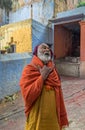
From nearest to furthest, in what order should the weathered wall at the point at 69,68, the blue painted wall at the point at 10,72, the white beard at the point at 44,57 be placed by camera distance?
the white beard at the point at 44,57 < the blue painted wall at the point at 10,72 < the weathered wall at the point at 69,68

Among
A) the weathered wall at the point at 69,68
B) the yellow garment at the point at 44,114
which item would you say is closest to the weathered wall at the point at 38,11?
the weathered wall at the point at 69,68

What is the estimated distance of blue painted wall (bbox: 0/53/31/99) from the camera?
28.5 ft

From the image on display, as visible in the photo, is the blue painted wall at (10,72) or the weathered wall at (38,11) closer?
the blue painted wall at (10,72)

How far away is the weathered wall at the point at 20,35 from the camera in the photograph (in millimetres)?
12031

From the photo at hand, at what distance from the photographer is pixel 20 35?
1278 cm

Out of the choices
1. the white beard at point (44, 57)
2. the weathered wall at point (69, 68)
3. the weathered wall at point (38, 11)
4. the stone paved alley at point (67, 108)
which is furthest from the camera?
the weathered wall at point (38, 11)

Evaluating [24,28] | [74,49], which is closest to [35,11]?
[74,49]

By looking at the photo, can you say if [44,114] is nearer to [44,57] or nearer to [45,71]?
[45,71]

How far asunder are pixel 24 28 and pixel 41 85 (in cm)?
964

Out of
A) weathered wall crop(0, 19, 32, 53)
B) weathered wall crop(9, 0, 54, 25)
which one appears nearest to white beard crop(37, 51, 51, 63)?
weathered wall crop(0, 19, 32, 53)

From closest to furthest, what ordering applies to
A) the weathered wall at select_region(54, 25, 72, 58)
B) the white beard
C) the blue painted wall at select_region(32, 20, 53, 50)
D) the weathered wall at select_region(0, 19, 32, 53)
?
1. the white beard
2. the weathered wall at select_region(0, 19, 32, 53)
3. the blue painted wall at select_region(32, 20, 53, 50)
4. the weathered wall at select_region(54, 25, 72, 58)

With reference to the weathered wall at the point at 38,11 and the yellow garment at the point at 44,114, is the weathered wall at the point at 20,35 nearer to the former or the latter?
the weathered wall at the point at 38,11

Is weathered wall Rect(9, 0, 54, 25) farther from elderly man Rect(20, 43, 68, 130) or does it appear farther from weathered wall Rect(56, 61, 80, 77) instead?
elderly man Rect(20, 43, 68, 130)

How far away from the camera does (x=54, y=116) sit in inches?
122
